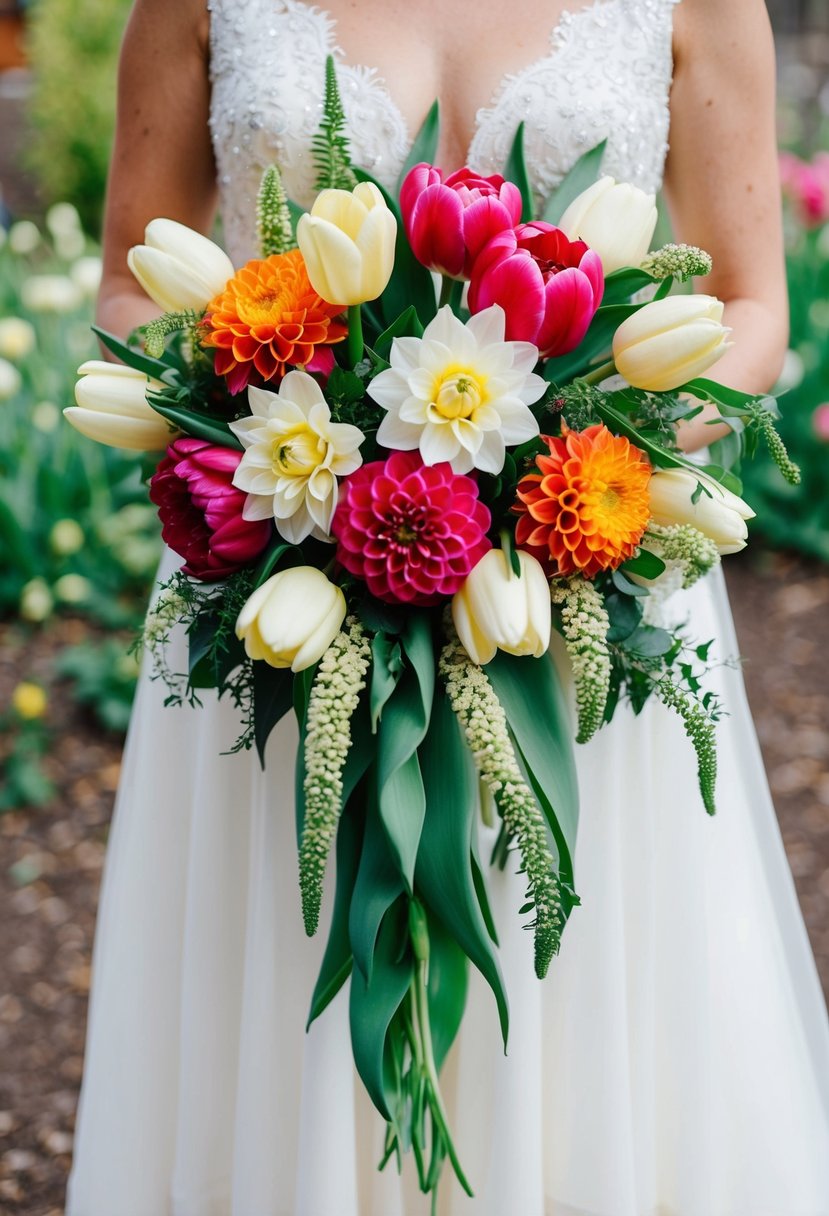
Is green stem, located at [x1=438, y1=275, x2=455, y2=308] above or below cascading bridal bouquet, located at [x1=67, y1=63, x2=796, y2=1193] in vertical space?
above

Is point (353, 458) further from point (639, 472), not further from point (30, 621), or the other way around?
point (30, 621)

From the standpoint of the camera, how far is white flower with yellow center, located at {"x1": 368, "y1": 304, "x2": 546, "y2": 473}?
1.18 metres

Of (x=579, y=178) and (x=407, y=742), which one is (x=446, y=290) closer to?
(x=579, y=178)

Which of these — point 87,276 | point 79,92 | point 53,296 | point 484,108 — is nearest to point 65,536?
point 53,296

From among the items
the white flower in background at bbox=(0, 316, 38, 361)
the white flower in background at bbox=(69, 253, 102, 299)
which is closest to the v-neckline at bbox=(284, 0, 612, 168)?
the white flower in background at bbox=(0, 316, 38, 361)

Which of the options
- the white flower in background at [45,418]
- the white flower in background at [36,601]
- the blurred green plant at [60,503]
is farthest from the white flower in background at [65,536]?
the white flower in background at [45,418]

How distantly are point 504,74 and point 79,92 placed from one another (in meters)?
6.35

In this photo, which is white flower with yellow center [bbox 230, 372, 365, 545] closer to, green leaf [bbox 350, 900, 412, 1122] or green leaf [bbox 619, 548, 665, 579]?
green leaf [bbox 619, 548, 665, 579]

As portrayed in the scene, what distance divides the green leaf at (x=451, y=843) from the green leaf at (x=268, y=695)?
0.17m

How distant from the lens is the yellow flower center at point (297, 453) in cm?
120

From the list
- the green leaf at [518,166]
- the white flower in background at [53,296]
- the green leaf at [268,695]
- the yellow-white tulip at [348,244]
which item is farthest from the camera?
the white flower in background at [53,296]

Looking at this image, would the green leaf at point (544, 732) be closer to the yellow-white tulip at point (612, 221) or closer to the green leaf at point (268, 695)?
the green leaf at point (268, 695)

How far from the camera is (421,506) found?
1170 millimetres

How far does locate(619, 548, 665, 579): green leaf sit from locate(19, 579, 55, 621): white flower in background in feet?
8.95
